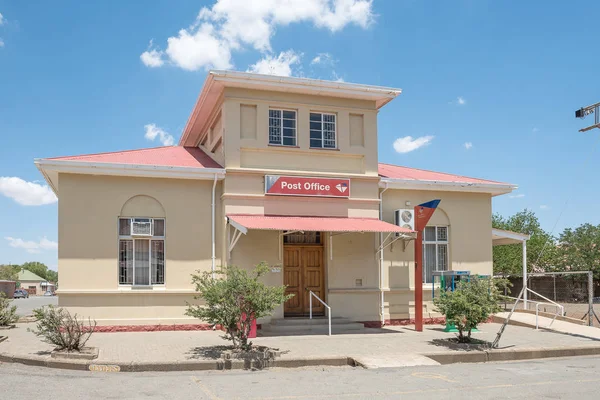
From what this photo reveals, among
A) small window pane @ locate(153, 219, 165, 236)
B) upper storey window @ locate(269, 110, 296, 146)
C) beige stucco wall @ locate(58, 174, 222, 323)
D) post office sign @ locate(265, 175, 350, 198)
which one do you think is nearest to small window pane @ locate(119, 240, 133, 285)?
beige stucco wall @ locate(58, 174, 222, 323)

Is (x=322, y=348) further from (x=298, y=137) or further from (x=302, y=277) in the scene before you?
(x=298, y=137)

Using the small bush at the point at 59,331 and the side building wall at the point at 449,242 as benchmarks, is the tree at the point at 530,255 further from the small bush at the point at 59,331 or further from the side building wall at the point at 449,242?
the small bush at the point at 59,331

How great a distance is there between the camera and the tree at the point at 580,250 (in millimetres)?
39403

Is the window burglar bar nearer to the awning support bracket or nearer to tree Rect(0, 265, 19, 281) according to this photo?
the awning support bracket

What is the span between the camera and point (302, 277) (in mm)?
17516

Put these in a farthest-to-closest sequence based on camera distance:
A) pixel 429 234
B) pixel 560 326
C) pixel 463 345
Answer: pixel 429 234 → pixel 560 326 → pixel 463 345

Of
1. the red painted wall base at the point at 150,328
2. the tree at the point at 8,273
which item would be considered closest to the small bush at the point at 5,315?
the red painted wall base at the point at 150,328

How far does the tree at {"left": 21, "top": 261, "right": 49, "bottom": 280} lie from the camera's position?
142 m

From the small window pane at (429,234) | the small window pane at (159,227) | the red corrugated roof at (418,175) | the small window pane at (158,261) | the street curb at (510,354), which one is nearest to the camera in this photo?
the street curb at (510,354)

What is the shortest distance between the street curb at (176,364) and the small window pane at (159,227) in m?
5.70

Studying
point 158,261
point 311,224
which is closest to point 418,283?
point 311,224

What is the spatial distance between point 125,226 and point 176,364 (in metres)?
6.14

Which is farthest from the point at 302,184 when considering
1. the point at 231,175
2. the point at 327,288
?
the point at 327,288

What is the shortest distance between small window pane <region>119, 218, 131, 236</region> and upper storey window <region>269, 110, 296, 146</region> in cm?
448
